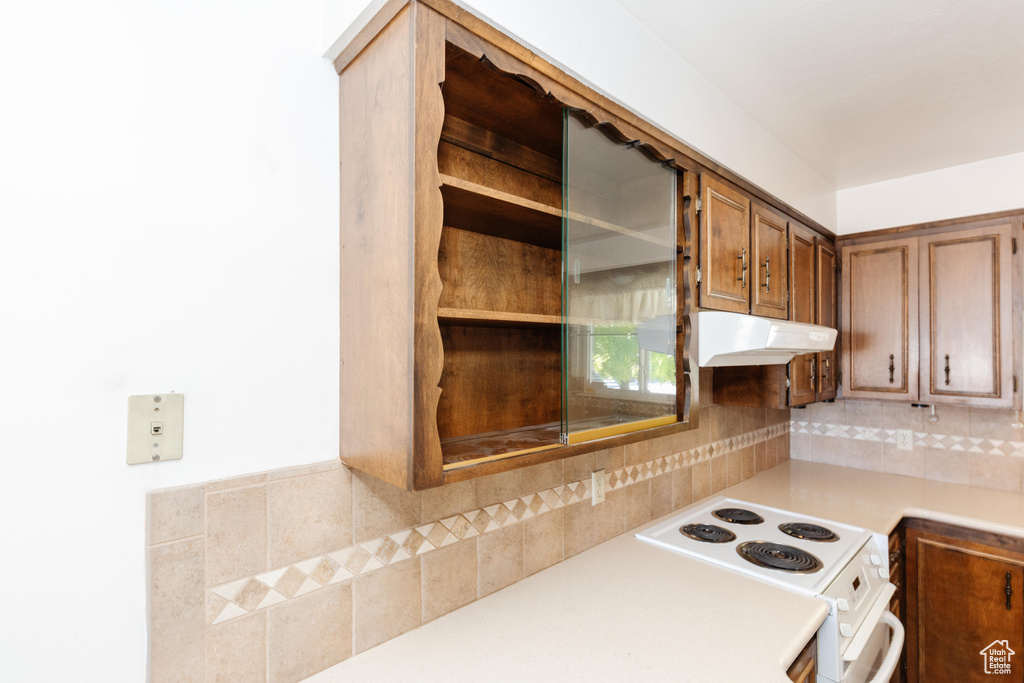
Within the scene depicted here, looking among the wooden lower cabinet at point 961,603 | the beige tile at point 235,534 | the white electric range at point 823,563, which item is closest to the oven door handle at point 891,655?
the white electric range at point 823,563

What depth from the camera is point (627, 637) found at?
1.14 metres

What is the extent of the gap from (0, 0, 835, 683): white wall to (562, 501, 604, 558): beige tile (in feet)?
2.75

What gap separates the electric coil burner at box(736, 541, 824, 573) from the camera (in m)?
1.48

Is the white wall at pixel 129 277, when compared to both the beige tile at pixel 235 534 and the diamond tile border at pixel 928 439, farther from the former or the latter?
the diamond tile border at pixel 928 439

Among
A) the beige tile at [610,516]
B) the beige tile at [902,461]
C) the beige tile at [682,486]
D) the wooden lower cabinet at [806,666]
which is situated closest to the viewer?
the wooden lower cabinet at [806,666]

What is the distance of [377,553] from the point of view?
1.10 m

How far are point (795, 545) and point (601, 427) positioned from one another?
1005 millimetres

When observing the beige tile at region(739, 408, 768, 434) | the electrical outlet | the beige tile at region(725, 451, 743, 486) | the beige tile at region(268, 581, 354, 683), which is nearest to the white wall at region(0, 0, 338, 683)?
the beige tile at region(268, 581, 354, 683)

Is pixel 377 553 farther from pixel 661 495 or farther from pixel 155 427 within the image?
pixel 661 495

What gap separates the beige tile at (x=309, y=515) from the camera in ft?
3.18

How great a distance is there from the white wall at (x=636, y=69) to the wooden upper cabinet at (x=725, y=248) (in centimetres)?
13

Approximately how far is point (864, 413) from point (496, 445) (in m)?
2.61

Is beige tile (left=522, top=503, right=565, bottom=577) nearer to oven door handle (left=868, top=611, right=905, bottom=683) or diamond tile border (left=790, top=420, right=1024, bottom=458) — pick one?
oven door handle (left=868, top=611, right=905, bottom=683)

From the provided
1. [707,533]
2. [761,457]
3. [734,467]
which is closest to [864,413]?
[761,457]
